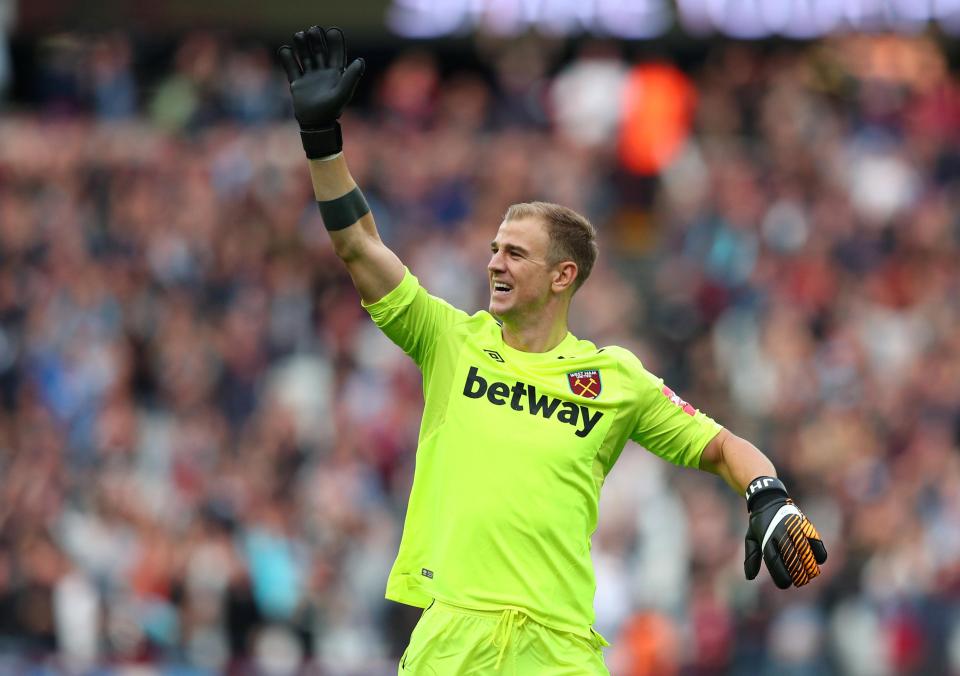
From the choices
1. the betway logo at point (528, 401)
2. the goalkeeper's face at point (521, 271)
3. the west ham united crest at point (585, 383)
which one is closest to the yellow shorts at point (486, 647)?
the betway logo at point (528, 401)

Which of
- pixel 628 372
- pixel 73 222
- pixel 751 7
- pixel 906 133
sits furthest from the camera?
pixel 751 7

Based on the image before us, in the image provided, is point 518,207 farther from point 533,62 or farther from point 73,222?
point 533,62

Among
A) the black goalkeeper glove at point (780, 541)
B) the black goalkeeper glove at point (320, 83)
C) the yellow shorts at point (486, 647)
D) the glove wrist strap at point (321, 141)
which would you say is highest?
the black goalkeeper glove at point (320, 83)

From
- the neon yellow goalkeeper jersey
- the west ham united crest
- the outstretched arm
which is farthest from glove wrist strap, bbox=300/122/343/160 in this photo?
the outstretched arm

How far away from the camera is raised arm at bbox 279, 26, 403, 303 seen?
6562 millimetres

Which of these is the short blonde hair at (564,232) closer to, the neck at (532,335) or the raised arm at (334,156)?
the neck at (532,335)

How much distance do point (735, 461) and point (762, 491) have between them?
20 cm

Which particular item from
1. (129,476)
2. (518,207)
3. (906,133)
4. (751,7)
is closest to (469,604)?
(518,207)

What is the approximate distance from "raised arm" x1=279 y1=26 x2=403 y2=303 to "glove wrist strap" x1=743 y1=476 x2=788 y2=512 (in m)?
1.57

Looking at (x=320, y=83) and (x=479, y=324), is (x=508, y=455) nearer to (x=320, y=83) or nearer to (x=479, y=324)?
(x=479, y=324)

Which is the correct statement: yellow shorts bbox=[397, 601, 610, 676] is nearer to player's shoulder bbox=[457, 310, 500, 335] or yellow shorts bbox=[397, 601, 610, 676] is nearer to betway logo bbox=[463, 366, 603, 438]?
betway logo bbox=[463, 366, 603, 438]

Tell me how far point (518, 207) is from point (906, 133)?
1262 centimetres

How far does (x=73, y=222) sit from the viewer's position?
56.4 feet

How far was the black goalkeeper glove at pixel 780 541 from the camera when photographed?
6559 mm
